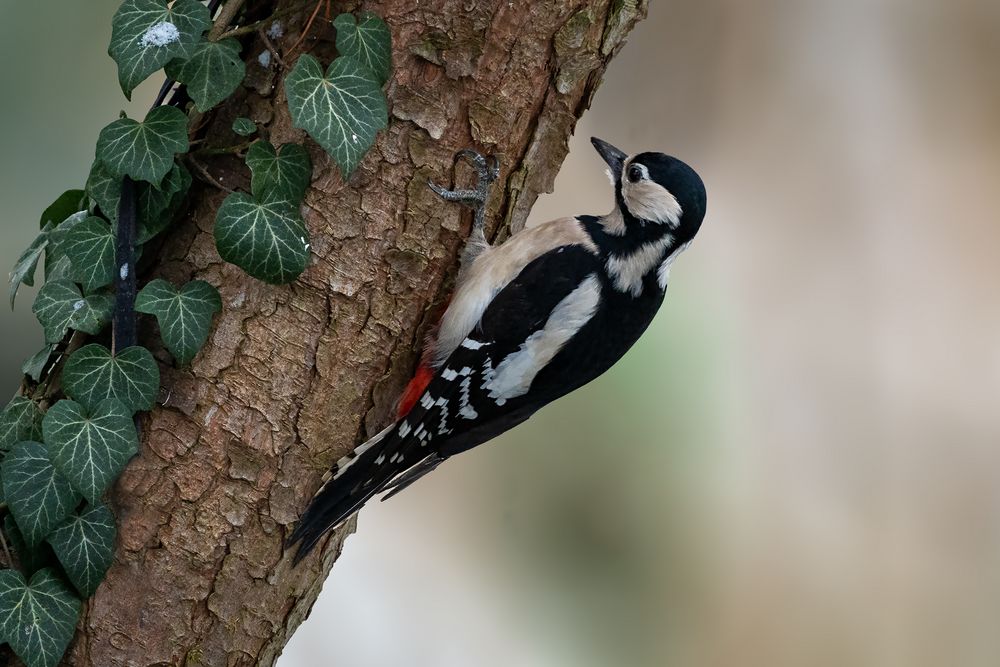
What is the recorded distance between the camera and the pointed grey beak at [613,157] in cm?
160

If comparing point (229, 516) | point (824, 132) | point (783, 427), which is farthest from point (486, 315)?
point (824, 132)

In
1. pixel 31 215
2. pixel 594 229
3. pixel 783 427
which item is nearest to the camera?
pixel 594 229

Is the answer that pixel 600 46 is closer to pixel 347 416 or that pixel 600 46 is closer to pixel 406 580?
pixel 347 416

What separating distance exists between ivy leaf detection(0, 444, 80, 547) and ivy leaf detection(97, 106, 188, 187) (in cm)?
38

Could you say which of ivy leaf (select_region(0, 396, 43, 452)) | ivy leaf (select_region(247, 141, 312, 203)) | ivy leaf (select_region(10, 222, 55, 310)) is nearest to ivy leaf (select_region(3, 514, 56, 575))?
ivy leaf (select_region(0, 396, 43, 452))

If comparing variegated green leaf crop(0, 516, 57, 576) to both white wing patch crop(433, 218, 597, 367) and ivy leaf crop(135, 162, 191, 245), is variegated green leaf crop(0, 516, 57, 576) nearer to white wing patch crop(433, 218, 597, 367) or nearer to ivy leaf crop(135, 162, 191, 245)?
ivy leaf crop(135, 162, 191, 245)

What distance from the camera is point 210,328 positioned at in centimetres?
124

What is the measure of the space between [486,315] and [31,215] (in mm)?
1434

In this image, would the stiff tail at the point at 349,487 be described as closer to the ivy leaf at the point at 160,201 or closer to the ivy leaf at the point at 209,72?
the ivy leaf at the point at 160,201

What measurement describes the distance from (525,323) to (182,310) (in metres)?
0.53

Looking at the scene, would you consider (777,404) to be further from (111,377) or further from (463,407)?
(111,377)

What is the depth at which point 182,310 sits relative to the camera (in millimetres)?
1196

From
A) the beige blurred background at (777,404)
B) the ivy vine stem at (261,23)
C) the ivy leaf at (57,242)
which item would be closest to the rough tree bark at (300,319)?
the ivy vine stem at (261,23)

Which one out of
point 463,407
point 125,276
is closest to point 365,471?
point 463,407
